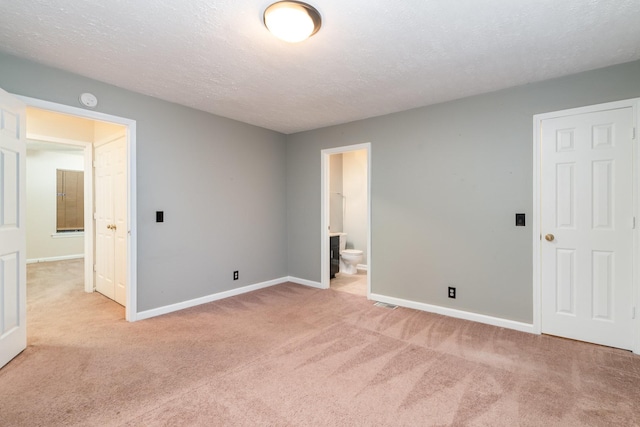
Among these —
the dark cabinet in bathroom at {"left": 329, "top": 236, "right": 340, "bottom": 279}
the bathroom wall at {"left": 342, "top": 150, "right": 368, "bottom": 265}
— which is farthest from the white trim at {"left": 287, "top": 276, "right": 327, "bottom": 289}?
the bathroom wall at {"left": 342, "top": 150, "right": 368, "bottom": 265}

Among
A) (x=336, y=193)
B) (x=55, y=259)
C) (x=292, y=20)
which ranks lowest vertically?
(x=55, y=259)

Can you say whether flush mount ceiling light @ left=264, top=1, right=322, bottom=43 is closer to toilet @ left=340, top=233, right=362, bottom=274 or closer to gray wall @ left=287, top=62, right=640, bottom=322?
gray wall @ left=287, top=62, right=640, bottom=322

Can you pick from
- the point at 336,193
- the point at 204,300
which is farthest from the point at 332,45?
the point at 336,193

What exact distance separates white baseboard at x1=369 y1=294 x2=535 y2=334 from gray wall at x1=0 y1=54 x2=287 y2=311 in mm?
1897

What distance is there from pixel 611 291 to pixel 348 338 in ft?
7.61

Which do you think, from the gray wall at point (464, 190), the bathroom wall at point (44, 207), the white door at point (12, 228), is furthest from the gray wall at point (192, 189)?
the bathroom wall at point (44, 207)

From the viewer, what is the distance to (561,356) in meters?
2.48

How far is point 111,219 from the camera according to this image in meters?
3.87

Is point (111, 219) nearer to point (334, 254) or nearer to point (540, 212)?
point (334, 254)

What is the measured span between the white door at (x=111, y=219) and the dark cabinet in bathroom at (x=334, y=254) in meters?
2.90

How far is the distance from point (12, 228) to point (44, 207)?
5.83m

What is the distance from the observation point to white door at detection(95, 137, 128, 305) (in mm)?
3645

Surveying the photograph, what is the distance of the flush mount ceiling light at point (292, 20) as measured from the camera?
5.91ft

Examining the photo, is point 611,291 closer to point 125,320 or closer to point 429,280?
point 429,280
